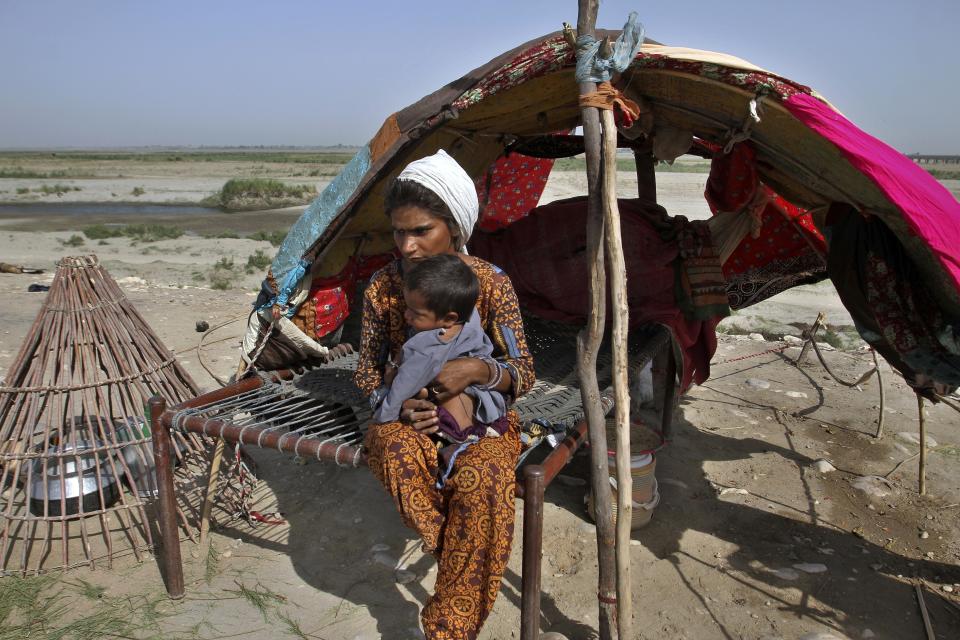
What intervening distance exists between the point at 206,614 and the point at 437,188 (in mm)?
2044

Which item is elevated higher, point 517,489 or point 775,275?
point 775,275

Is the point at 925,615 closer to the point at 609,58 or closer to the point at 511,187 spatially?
the point at 609,58

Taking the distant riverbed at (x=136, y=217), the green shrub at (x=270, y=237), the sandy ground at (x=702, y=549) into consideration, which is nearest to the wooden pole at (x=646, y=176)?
the sandy ground at (x=702, y=549)

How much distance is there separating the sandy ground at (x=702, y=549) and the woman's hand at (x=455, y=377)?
A: 42.3 inches

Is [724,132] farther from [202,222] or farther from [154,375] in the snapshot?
[202,222]

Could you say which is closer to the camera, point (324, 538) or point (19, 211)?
point (324, 538)

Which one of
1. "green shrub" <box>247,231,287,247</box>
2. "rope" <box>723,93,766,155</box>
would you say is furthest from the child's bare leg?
"green shrub" <box>247,231,287,247</box>

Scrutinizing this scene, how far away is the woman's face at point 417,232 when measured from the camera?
8.35 feet

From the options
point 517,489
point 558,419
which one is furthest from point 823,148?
point 517,489

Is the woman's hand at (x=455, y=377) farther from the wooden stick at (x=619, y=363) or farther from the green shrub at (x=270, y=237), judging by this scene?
the green shrub at (x=270, y=237)

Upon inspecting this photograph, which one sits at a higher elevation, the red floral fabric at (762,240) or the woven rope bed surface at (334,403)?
the red floral fabric at (762,240)

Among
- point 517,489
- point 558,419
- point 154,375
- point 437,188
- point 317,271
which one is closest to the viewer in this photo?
point 517,489

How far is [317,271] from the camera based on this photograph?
12.3 feet

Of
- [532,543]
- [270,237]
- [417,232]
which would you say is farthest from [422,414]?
[270,237]
